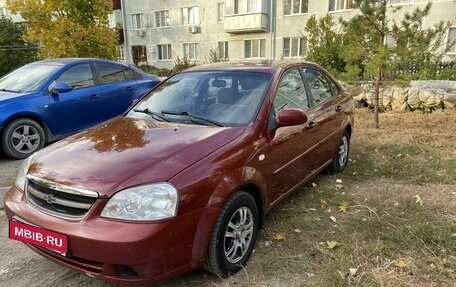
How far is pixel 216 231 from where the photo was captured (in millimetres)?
2455

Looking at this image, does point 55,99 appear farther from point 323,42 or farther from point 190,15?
point 190,15

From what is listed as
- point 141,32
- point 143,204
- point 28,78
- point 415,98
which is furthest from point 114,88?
point 141,32

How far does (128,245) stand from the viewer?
2080 mm

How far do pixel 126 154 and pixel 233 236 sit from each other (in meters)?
0.97

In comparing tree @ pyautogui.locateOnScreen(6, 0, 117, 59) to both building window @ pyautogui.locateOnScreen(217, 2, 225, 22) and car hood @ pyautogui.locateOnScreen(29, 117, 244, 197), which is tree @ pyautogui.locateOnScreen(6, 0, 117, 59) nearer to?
car hood @ pyautogui.locateOnScreen(29, 117, 244, 197)

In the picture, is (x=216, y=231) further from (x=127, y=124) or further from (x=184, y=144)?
(x=127, y=124)

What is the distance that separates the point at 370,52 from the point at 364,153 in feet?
6.90

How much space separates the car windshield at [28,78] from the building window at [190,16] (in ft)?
70.5

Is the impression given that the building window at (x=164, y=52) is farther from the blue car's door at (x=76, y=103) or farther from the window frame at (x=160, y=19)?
the blue car's door at (x=76, y=103)

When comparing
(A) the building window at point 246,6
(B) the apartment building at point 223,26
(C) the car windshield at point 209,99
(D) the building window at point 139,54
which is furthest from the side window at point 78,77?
(D) the building window at point 139,54

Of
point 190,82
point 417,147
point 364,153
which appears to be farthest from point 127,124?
point 417,147

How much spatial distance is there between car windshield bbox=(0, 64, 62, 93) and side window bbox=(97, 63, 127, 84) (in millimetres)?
727

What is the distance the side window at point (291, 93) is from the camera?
337cm

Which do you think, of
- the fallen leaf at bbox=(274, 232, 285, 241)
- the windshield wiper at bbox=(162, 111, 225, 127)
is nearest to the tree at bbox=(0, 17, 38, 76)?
the windshield wiper at bbox=(162, 111, 225, 127)
